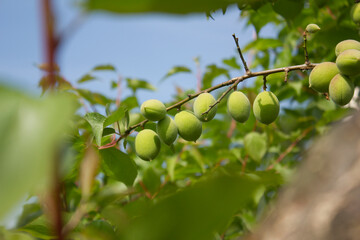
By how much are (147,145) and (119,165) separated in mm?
174

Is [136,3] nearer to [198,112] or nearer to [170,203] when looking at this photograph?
[170,203]

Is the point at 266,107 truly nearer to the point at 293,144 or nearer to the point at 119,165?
the point at 119,165

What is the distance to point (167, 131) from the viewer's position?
1.28 m

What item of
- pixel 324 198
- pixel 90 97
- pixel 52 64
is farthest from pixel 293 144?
pixel 52 64

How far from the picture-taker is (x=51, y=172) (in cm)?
33

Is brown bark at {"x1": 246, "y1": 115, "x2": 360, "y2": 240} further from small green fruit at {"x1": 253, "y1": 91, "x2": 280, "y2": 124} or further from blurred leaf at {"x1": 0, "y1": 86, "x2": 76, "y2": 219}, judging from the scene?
small green fruit at {"x1": 253, "y1": 91, "x2": 280, "y2": 124}

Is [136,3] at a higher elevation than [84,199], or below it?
higher

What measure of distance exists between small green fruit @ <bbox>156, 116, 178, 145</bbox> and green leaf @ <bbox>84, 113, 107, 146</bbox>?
199 millimetres

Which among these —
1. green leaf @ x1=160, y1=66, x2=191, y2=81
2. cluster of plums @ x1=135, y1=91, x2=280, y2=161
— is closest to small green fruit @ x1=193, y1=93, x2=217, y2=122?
cluster of plums @ x1=135, y1=91, x2=280, y2=161

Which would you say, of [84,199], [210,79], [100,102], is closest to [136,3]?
[84,199]

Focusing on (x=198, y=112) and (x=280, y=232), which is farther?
(x=198, y=112)

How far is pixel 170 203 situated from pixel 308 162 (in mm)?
168

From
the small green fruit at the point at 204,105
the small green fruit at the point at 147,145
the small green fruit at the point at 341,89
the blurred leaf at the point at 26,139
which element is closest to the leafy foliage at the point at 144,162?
the blurred leaf at the point at 26,139

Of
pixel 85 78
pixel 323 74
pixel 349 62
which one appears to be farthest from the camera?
pixel 85 78
